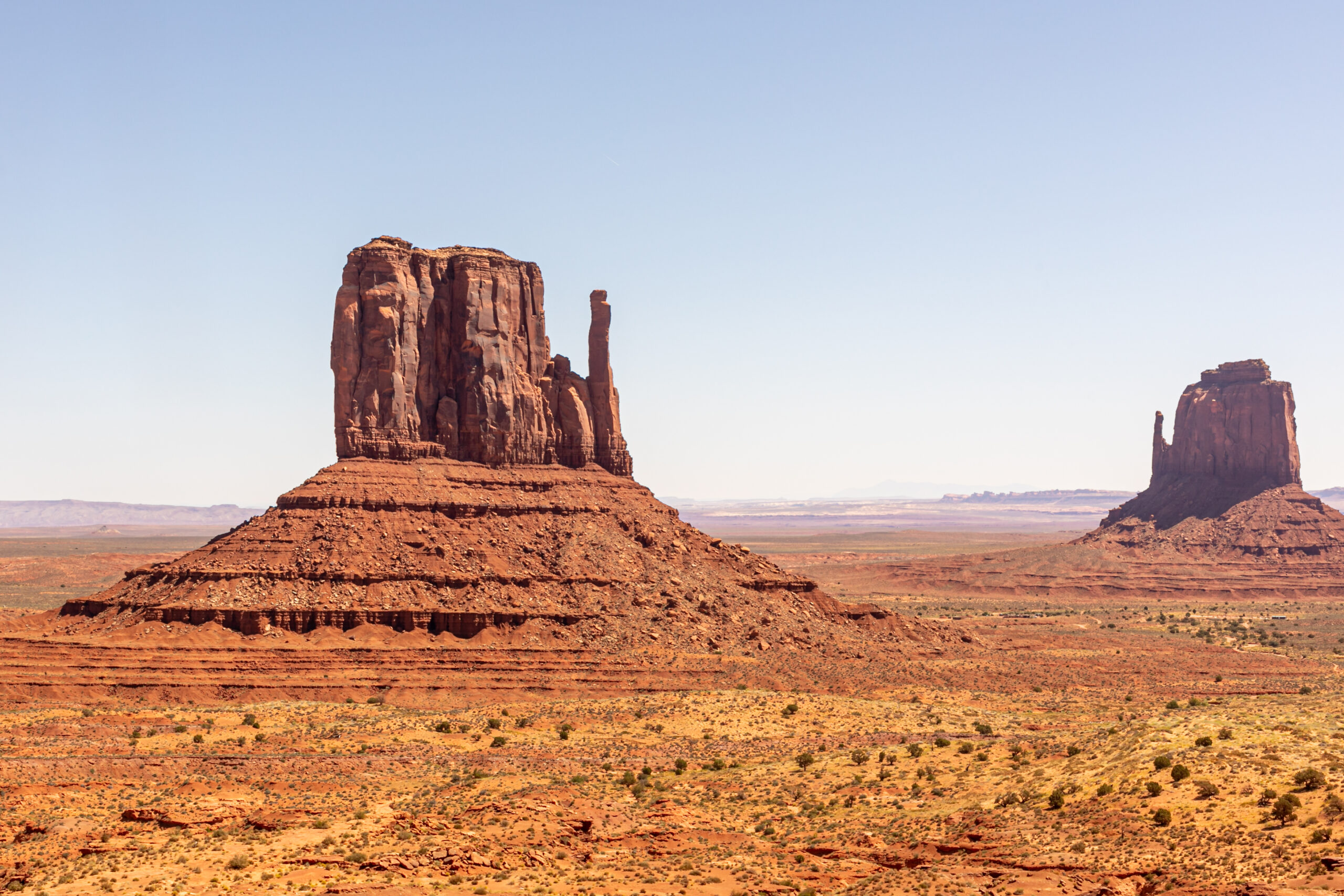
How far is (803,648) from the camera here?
2837 inches

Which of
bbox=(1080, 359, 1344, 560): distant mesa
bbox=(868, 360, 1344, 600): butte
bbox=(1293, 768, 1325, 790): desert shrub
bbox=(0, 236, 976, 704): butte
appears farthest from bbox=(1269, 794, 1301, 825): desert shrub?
bbox=(1080, 359, 1344, 560): distant mesa

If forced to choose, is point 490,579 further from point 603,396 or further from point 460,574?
point 603,396

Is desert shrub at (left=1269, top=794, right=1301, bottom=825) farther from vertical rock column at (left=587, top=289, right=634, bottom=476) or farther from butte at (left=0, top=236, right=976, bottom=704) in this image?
vertical rock column at (left=587, top=289, right=634, bottom=476)

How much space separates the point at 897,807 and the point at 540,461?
4541 centimetres

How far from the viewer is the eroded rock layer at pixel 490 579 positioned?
2625 inches

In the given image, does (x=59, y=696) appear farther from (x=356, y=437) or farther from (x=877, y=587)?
(x=877, y=587)

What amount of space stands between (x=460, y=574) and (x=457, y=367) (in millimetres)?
14349

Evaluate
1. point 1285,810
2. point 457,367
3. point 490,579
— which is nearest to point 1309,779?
point 1285,810

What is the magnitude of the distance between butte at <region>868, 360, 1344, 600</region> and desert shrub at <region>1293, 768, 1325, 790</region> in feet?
368

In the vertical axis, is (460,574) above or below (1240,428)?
below

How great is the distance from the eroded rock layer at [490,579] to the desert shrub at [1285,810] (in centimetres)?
3951

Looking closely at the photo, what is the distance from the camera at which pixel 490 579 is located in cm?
6988

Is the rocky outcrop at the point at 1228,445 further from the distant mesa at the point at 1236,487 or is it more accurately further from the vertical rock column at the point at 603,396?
the vertical rock column at the point at 603,396

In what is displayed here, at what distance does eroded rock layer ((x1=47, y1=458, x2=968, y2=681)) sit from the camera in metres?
66.7
